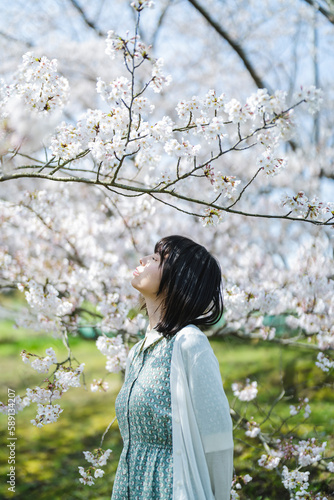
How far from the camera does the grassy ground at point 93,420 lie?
122 inches

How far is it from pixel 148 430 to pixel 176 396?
18 cm

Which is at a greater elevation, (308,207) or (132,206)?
(132,206)

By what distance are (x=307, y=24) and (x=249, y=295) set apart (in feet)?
18.5

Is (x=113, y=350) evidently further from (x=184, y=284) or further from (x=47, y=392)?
(x=184, y=284)

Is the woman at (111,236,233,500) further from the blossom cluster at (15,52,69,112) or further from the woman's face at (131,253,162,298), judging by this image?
Result: the blossom cluster at (15,52,69,112)

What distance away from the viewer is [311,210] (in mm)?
1692

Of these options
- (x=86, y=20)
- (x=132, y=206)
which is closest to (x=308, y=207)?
(x=132, y=206)

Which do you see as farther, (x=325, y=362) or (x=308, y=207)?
(x=325, y=362)

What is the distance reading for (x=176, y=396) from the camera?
50.4 inches

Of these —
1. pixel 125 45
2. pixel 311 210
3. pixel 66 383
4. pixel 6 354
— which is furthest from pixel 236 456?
pixel 6 354

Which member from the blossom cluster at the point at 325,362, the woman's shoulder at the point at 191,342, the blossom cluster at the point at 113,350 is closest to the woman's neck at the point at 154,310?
the woman's shoulder at the point at 191,342

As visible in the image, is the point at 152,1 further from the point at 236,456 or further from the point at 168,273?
the point at 236,456

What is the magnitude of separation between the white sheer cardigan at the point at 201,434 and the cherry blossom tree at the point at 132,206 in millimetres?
598

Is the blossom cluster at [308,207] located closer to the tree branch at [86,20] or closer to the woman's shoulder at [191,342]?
the woman's shoulder at [191,342]
